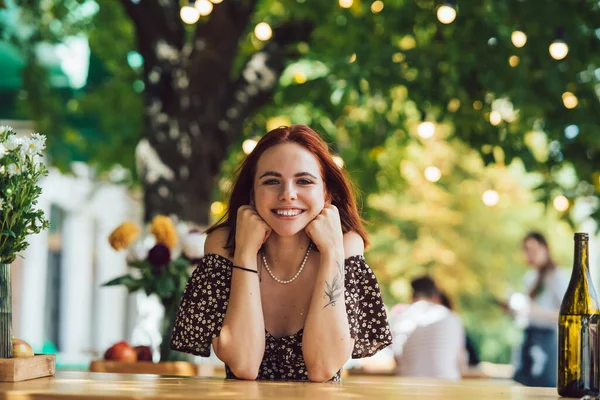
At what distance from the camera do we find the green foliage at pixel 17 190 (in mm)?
2496

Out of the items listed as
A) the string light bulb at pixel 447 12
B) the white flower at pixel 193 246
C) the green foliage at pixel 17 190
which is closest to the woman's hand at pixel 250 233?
the green foliage at pixel 17 190

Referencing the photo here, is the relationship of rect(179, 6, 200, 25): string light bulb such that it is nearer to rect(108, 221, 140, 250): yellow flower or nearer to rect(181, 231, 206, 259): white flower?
rect(181, 231, 206, 259): white flower

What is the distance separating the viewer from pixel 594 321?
8.16 ft

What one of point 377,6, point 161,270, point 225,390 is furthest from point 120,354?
point 377,6

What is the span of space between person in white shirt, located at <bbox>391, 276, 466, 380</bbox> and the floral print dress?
3.68 m

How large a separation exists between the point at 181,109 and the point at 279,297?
3.70 metres

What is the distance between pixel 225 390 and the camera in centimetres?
223

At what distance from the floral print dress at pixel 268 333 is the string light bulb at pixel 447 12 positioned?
3.16m

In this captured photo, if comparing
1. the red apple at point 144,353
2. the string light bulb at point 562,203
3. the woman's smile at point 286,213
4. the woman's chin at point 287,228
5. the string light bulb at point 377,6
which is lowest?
the red apple at point 144,353

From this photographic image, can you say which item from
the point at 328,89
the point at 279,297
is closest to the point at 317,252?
the point at 279,297

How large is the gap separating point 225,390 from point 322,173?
861 millimetres

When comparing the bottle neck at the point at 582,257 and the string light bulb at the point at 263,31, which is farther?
the string light bulb at the point at 263,31

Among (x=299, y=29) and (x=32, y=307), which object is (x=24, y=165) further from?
(x=32, y=307)

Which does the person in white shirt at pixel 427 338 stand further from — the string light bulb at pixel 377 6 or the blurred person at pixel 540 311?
the string light bulb at pixel 377 6
